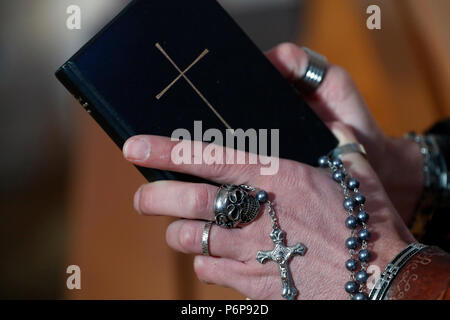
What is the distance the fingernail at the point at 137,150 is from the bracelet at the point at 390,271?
272 millimetres

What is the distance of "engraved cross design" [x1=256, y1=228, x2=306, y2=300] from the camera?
56cm

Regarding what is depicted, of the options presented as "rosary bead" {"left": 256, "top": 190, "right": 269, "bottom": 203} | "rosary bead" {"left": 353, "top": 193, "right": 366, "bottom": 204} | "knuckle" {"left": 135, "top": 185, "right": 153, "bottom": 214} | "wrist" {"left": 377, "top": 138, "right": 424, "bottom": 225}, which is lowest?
"wrist" {"left": 377, "top": 138, "right": 424, "bottom": 225}

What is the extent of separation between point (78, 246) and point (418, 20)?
933 millimetres

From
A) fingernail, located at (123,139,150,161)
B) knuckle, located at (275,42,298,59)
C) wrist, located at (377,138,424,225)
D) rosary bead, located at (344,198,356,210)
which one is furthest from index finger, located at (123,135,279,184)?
wrist, located at (377,138,424,225)

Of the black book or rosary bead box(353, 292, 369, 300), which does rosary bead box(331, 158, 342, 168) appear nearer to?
the black book

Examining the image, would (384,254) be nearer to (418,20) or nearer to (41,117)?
(418,20)

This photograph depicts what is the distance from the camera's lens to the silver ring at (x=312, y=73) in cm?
79

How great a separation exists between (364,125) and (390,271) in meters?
0.34

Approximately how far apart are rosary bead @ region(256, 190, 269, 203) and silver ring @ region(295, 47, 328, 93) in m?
0.28

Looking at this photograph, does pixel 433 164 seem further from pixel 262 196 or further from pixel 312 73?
pixel 262 196

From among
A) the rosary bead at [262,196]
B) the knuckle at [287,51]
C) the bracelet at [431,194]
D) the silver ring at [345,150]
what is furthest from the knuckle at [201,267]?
the bracelet at [431,194]

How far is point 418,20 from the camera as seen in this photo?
1.26m

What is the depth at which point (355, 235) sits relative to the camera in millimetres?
587

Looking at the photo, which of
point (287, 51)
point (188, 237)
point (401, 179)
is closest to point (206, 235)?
point (188, 237)
